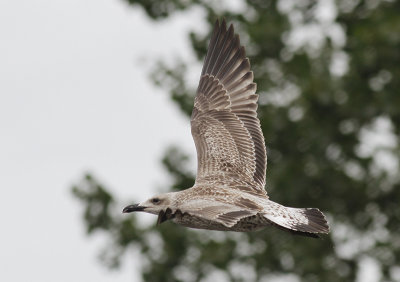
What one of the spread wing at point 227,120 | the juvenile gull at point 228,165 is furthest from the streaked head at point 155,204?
the spread wing at point 227,120

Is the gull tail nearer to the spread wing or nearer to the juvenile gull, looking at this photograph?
the juvenile gull

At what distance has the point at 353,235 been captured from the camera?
24.0 m

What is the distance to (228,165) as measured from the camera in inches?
450

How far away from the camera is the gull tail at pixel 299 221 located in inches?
368

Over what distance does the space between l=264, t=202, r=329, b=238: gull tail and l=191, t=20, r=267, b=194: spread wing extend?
3.59ft

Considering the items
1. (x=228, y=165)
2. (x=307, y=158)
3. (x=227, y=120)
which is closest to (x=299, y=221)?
(x=228, y=165)

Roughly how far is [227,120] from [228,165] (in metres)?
0.92

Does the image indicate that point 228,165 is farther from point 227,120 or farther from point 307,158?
point 307,158

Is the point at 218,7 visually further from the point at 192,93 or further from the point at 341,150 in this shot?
the point at 341,150

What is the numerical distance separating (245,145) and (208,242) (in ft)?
36.9

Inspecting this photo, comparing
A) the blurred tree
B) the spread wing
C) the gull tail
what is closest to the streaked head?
the spread wing

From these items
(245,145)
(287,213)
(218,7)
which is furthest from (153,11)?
(287,213)

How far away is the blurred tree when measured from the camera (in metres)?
22.0

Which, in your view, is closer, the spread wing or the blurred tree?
the spread wing
